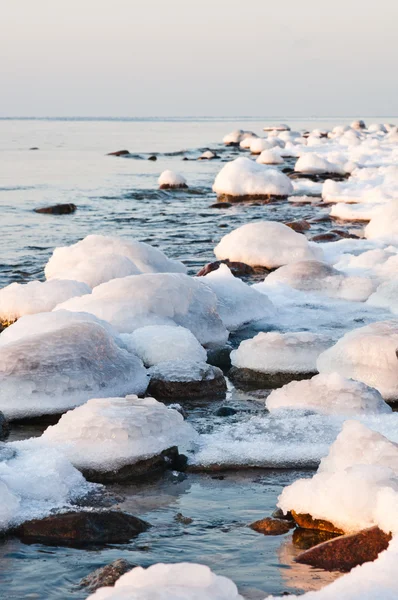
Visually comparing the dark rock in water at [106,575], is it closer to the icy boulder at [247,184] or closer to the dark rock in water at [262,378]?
the dark rock in water at [262,378]

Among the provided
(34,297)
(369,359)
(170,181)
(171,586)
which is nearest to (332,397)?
(369,359)

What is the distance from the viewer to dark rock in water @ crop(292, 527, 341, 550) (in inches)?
139

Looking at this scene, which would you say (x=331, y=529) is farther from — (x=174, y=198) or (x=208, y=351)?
(x=174, y=198)

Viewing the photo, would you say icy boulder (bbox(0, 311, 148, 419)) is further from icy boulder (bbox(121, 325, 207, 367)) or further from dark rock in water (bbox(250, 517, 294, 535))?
dark rock in water (bbox(250, 517, 294, 535))

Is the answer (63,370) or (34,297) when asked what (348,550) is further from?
(34,297)

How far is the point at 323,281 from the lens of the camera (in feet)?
29.1

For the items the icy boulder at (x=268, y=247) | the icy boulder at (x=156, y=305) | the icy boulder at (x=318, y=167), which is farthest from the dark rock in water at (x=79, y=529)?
the icy boulder at (x=318, y=167)

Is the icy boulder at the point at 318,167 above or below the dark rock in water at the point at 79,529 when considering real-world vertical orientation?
above

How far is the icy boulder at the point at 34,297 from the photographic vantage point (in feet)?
24.2

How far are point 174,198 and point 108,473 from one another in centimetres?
1547

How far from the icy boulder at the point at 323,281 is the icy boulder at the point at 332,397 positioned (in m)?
3.48

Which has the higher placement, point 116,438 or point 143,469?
point 116,438

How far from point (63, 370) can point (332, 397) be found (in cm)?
155

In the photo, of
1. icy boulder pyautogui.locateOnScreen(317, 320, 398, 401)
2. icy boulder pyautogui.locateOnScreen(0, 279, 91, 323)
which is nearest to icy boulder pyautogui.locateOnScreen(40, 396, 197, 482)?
icy boulder pyautogui.locateOnScreen(317, 320, 398, 401)
